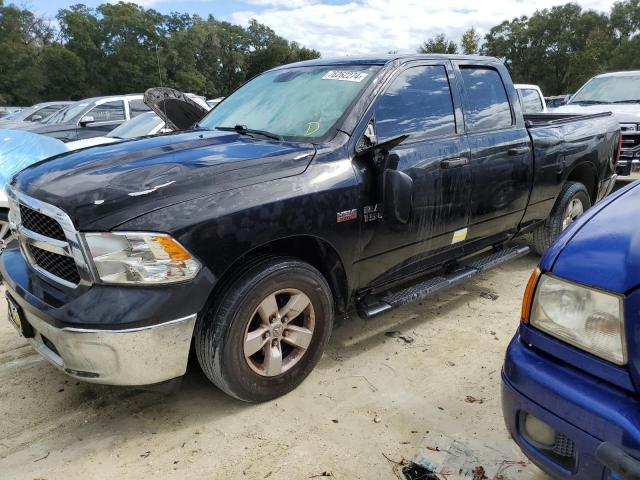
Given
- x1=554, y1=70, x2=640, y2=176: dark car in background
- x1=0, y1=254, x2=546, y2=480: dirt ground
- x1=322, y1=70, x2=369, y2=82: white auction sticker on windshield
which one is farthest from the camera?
x1=554, y1=70, x2=640, y2=176: dark car in background

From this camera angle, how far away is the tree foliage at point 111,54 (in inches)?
1950

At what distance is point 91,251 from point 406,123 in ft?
6.76

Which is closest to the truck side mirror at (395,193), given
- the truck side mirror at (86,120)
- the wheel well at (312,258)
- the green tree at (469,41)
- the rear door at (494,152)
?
the wheel well at (312,258)

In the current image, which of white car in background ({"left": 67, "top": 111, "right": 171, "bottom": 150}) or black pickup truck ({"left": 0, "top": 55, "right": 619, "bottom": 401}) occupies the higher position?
white car in background ({"left": 67, "top": 111, "right": 171, "bottom": 150})

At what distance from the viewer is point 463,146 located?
3.54 metres

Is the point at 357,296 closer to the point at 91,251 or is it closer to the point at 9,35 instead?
the point at 91,251

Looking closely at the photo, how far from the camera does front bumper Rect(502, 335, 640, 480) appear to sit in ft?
4.73

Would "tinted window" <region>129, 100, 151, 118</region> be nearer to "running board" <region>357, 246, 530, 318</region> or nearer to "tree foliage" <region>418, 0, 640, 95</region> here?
"running board" <region>357, 246, 530, 318</region>

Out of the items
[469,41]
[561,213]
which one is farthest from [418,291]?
[469,41]

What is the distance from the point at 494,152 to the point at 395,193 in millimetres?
1293

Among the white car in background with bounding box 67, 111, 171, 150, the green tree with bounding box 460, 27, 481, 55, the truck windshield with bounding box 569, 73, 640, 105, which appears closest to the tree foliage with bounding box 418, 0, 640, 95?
the green tree with bounding box 460, 27, 481, 55

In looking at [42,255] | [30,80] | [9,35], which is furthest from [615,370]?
[9,35]

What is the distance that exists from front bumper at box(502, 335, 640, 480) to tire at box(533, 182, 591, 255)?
3.33 metres

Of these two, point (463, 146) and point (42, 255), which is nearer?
point (42, 255)
